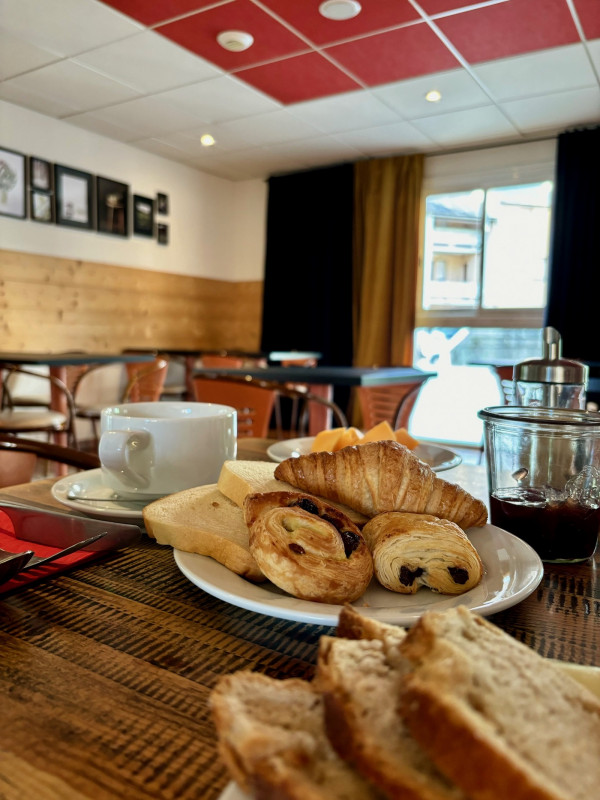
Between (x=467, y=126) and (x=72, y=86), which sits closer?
(x=72, y=86)

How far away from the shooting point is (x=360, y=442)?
905mm

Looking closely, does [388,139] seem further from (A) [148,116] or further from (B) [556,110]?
(A) [148,116]

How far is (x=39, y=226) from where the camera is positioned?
16.2 ft

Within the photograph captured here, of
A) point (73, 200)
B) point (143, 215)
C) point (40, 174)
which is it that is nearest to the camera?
point (40, 174)

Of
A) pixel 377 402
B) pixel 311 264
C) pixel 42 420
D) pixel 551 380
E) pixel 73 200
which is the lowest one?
pixel 42 420

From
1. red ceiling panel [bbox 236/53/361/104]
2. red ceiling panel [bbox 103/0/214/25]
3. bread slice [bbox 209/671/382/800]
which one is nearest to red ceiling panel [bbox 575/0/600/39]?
red ceiling panel [bbox 236/53/361/104]

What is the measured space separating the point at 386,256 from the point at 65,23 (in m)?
3.38

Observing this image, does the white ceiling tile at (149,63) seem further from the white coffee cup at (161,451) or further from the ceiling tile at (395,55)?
the white coffee cup at (161,451)

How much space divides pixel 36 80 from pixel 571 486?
4747 mm

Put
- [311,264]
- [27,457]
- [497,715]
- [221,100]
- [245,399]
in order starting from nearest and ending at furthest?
[497,715], [27,457], [245,399], [221,100], [311,264]

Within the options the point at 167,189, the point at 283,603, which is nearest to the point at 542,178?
the point at 167,189

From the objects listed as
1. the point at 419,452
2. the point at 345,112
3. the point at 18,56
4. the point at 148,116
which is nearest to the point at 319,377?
the point at 419,452

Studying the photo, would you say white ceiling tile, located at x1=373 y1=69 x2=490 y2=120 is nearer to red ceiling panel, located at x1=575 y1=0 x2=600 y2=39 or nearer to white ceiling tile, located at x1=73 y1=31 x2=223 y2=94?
red ceiling panel, located at x1=575 y1=0 x2=600 y2=39

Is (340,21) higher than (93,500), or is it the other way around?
(340,21)
